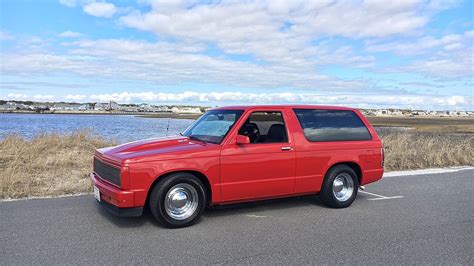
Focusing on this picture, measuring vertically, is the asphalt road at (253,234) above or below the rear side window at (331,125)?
below

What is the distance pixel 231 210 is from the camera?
22.1 feet

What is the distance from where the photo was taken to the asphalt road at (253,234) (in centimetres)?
463

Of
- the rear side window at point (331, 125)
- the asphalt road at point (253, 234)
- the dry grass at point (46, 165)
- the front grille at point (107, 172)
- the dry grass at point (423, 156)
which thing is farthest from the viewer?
the dry grass at point (423, 156)


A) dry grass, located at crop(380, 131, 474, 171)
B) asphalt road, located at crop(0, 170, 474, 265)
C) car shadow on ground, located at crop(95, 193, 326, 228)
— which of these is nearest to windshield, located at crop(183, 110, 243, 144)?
car shadow on ground, located at crop(95, 193, 326, 228)

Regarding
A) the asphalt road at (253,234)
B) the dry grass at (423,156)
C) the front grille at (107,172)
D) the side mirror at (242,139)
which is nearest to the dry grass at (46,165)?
the asphalt road at (253,234)

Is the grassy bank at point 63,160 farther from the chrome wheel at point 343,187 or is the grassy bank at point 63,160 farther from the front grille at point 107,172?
the chrome wheel at point 343,187

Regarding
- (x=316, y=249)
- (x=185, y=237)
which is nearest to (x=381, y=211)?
(x=316, y=249)

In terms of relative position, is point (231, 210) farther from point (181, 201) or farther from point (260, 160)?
point (181, 201)

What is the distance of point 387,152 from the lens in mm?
14141

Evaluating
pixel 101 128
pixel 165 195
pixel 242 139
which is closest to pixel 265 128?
pixel 242 139

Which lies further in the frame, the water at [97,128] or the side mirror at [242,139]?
the water at [97,128]

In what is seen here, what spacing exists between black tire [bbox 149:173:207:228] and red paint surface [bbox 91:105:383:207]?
0.32 feet

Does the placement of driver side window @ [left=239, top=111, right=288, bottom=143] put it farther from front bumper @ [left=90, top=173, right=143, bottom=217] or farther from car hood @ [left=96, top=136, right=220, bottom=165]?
front bumper @ [left=90, top=173, right=143, bottom=217]

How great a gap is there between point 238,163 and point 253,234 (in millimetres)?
1054
